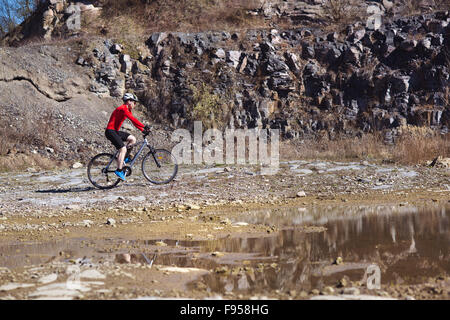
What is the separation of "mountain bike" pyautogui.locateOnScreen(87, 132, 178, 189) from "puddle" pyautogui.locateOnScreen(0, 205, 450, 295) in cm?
489

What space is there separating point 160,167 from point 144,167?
0.37 metres

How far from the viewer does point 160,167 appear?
1116 centimetres

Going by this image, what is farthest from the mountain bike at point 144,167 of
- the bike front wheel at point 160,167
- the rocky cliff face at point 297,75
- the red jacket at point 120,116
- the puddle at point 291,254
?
the rocky cliff face at point 297,75

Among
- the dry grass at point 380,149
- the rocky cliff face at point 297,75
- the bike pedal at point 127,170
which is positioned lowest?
the bike pedal at point 127,170

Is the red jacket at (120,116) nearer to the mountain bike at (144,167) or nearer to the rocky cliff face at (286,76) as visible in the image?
the mountain bike at (144,167)

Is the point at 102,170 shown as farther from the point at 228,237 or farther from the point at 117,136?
the point at 228,237

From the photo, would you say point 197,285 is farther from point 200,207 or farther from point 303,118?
point 303,118

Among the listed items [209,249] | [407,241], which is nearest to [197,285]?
[209,249]

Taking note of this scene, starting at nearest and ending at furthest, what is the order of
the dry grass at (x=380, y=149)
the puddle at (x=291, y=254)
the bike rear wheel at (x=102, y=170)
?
the puddle at (x=291, y=254), the bike rear wheel at (x=102, y=170), the dry grass at (x=380, y=149)

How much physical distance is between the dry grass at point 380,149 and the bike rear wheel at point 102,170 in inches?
321

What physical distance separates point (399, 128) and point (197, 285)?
20336mm

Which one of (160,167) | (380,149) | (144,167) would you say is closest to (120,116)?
(144,167)

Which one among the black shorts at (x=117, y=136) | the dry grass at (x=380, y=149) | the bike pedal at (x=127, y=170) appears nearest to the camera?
the black shorts at (x=117, y=136)

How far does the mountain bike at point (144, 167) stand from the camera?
10.8 m
